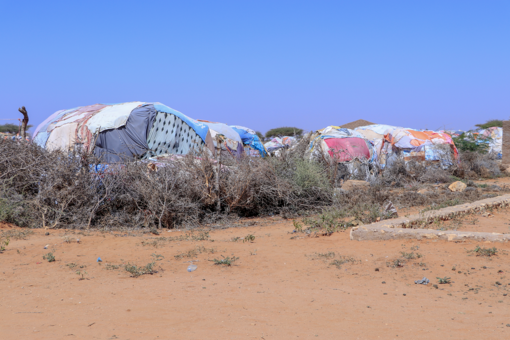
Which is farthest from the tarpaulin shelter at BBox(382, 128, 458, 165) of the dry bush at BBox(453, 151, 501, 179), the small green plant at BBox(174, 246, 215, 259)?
the small green plant at BBox(174, 246, 215, 259)

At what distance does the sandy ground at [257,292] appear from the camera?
3107 mm

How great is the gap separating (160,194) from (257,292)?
4344 millimetres

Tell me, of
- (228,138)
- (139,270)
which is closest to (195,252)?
(139,270)

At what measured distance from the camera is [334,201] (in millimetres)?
9344

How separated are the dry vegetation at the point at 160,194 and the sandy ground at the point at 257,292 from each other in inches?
63.0

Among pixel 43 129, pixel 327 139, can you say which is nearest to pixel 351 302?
pixel 327 139

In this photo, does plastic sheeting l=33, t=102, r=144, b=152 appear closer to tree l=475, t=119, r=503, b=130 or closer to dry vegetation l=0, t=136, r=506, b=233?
dry vegetation l=0, t=136, r=506, b=233

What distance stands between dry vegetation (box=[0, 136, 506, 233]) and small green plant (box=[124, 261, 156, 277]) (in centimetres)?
294

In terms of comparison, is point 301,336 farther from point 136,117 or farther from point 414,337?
point 136,117

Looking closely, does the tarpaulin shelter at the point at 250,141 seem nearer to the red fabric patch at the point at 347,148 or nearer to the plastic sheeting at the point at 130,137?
the red fabric patch at the point at 347,148

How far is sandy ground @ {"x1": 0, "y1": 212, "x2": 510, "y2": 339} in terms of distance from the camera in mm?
3107

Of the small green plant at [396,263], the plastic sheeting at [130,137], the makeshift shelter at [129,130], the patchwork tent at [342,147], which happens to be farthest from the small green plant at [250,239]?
the patchwork tent at [342,147]

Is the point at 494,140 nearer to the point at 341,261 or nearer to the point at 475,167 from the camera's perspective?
the point at 475,167

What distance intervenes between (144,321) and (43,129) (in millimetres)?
11113
